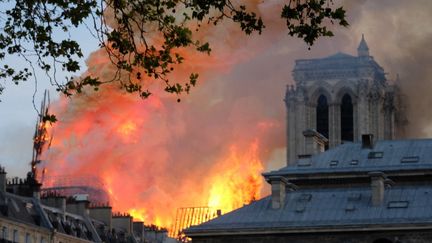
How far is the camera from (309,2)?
4094cm

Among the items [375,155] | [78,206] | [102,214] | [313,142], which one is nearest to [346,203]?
[375,155]

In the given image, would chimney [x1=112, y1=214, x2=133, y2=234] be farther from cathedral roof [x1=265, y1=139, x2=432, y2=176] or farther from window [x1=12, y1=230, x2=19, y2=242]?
Result: cathedral roof [x1=265, y1=139, x2=432, y2=176]

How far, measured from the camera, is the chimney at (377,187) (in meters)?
105

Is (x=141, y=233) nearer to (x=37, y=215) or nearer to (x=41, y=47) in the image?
(x=37, y=215)

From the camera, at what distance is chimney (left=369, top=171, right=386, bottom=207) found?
344ft

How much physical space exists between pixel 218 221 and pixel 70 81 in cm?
6756

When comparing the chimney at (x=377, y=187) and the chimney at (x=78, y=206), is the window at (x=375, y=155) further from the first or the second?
the chimney at (x=78, y=206)

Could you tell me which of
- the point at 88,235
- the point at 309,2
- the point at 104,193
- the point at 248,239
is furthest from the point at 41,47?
the point at 104,193

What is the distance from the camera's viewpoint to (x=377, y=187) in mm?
104688

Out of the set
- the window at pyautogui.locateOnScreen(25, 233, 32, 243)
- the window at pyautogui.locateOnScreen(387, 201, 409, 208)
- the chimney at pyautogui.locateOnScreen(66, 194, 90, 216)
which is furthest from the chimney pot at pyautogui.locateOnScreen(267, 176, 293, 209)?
the chimney at pyautogui.locateOnScreen(66, 194, 90, 216)

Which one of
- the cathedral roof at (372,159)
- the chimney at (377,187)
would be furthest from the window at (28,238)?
the chimney at (377,187)

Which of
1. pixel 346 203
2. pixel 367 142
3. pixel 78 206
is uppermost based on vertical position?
pixel 78 206

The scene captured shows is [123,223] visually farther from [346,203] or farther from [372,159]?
[346,203]

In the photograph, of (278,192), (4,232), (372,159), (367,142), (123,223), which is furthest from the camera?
(123,223)
